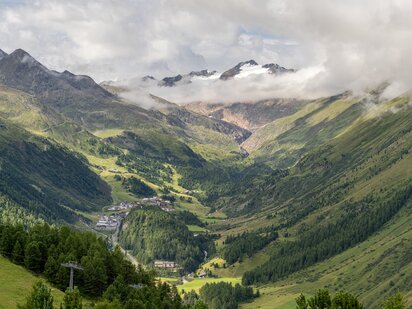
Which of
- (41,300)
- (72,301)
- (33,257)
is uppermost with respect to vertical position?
(33,257)

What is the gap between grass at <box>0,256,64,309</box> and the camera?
4291 inches

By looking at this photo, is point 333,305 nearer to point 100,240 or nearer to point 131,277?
point 131,277

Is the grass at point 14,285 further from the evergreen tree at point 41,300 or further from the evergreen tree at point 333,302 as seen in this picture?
the evergreen tree at point 333,302

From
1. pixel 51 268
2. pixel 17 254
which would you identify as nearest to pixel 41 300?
pixel 51 268

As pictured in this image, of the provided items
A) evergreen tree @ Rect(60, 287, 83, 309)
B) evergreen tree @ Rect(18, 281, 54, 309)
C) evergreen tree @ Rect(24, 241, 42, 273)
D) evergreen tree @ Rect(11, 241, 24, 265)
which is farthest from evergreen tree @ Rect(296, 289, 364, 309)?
evergreen tree @ Rect(11, 241, 24, 265)

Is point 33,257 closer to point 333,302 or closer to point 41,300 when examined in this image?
point 41,300

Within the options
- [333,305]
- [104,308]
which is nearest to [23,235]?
[104,308]

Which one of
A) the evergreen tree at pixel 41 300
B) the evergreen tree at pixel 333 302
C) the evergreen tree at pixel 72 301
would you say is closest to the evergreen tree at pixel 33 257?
the evergreen tree at pixel 41 300

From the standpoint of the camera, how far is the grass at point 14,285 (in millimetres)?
109000

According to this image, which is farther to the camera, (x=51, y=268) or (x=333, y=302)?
(x=51, y=268)

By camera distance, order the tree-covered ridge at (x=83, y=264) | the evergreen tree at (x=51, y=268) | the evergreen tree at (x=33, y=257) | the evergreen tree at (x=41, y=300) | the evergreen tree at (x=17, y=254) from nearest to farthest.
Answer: the evergreen tree at (x=41, y=300) → the tree-covered ridge at (x=83, y=264) → the evergreen tree at (x=51, y=268) → the evergreen tree at (x=33, y=257) → the evergreen tree at (x=17, y=254)

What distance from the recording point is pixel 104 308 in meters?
93.2

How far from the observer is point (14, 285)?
118688mm

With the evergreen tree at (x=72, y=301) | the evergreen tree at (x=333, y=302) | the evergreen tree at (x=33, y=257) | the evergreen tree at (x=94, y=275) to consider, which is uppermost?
the evergreen tree at (x=33, y=257)
